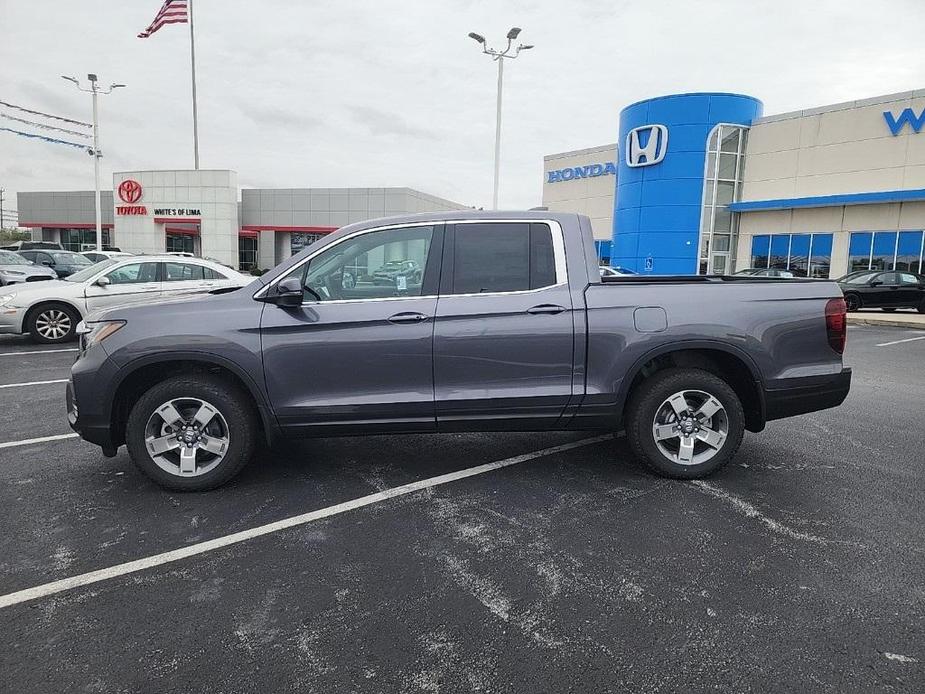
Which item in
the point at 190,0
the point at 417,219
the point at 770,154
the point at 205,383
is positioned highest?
the point at 190,0

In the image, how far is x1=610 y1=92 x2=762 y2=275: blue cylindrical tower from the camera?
2858cm

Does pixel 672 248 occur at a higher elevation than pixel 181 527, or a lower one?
higher

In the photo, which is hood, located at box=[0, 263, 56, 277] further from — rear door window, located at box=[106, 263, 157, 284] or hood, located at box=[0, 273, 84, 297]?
rear door window, located at box=[106, 263, 157, 284]

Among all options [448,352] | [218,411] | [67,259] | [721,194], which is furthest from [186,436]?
[721,194]

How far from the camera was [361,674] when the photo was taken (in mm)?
2420

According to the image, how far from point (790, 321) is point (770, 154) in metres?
27.7

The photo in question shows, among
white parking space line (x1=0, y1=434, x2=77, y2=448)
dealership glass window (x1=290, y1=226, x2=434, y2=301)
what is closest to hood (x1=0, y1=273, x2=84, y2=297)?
white parking space line (x1=0, y1=434, x2=77, y2=448)

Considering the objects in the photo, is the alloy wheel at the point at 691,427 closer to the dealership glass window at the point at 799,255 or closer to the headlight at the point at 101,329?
the headlight at the point at 101,329

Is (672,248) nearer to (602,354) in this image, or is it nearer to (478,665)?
(602,354)

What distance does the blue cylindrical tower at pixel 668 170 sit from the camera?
2858cm

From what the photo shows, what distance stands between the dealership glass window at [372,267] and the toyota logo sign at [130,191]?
42168mm

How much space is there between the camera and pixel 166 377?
4340 millimetres

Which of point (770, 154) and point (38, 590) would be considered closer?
point (38, 590)

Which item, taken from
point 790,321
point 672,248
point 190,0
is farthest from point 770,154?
point 190,0
